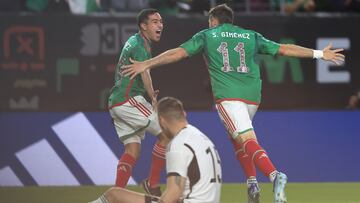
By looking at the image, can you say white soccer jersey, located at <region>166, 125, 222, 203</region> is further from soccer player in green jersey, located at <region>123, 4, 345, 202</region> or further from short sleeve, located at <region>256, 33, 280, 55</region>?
short sleeve, located at <region>256, 33, 280, 55</region>

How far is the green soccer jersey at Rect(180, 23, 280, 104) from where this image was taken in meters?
9.65

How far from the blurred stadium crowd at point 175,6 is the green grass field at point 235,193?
2.73 metres

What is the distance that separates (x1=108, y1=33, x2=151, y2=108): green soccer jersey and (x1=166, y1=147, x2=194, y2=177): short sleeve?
3185 mm

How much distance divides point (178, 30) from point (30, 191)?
3.26 m

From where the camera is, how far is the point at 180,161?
711cm

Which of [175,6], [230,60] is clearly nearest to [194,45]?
[230,60]

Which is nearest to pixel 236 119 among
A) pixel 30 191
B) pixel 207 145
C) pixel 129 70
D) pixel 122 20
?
pixel 129 70

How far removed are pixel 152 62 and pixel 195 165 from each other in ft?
7.21

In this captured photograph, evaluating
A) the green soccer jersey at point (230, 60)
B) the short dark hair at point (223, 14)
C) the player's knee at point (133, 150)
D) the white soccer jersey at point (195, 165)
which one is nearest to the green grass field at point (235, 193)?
the player's knee at point (133, 150)

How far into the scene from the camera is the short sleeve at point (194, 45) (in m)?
9.52

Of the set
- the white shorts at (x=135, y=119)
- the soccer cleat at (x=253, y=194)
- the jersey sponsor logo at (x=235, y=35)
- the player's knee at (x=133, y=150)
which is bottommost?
the soccer cleat at (x=253, y=194)

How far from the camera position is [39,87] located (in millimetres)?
13883

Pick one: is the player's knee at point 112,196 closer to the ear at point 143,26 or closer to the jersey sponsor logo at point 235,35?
the jersey sponsor logo at point 235,35

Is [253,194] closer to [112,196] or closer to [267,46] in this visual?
[267,46]
